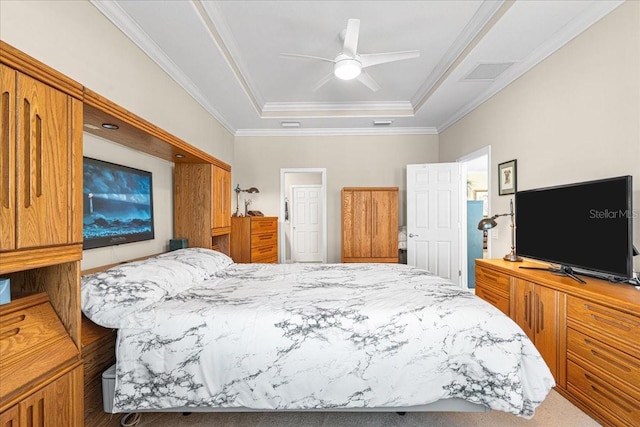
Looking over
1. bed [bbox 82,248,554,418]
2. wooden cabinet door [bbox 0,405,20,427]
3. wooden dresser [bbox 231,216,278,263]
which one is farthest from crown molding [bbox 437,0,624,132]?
wooden cabinet door [bbox 0,405,20,427]

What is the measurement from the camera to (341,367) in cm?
151

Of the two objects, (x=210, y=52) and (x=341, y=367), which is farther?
(x=210, y=52)

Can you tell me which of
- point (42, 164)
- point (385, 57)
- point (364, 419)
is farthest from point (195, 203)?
point (364, 419)

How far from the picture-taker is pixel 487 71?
9.86 ft

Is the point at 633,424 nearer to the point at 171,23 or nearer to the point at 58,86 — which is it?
the point at 58,86

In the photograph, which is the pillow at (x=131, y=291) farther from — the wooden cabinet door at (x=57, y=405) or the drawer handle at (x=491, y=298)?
the drawer handle at (x=491, y=298)

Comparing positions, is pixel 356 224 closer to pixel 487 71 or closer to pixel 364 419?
pixel 487 71

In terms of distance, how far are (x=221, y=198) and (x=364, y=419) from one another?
2.45 meters

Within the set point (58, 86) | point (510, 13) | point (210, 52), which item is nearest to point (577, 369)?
point (510, 13)

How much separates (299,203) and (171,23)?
18.5 feet

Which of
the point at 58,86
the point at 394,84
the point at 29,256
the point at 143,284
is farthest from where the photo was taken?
the point at 394,84

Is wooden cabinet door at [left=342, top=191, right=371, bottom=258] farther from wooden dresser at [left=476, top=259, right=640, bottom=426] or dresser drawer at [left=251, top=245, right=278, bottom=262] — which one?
wooden dresser at [left=476, top=259, right=640, bottom=426]

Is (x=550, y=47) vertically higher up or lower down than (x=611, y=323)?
higher up

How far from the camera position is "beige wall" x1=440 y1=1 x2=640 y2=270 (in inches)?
74.7
